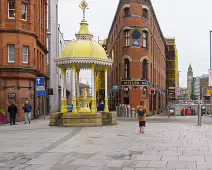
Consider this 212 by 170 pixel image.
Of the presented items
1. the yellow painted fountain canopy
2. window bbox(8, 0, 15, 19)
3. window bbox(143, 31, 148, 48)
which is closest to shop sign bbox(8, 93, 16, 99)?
window bbox(8, 0, 15, 19)

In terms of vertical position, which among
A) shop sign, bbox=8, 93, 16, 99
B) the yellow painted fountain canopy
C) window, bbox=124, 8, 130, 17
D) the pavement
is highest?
window, bbox=124, 8, 130, 17

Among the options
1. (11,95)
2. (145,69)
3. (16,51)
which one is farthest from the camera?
(145,69)

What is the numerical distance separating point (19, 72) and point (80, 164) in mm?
22130

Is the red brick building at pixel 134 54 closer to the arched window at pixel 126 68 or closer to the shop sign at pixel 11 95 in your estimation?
the arched window at pixel 126 68

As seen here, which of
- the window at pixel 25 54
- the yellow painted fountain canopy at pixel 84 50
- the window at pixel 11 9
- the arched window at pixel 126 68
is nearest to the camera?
the yellow painted fountain canopy at pixel 84 50

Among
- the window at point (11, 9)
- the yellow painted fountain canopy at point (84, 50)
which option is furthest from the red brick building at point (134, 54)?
the yellow painted fountain canopy at point (84, 50)

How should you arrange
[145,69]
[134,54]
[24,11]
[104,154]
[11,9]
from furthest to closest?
[145,69]
[134,54]
[24,11]
[11,9]
[104,154]

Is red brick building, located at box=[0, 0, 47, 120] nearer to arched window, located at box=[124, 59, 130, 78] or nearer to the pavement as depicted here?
arched window, located at box=[124, 59, 130, 78]

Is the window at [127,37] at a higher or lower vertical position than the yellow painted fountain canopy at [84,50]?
higher

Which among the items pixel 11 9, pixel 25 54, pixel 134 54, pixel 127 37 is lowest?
pixel 25 54

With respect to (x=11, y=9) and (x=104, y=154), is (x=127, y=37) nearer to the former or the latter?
(x=11, y=9)

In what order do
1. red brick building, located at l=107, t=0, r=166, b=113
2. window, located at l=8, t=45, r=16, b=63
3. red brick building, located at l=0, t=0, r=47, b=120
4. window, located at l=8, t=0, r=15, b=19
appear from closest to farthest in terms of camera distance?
red brick building, located at l=0, t=0, r=47, b=120
window, located at l=8, t=45, r=16, b=63
window, located at l=8, t=0, r=15, b=19
red brick building, located at l=107, t=0, r=166, b=113

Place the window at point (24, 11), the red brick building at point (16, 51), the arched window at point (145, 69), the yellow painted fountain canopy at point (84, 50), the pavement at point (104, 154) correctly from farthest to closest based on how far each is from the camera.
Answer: the arched window at point (145, 69), the window at point (24, 11), the red brick building at point (16, 51), the yellow painted fountain canopy at point (84, 50), the pavement at point (104, 154)

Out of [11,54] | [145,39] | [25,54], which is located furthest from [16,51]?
[145,39]
